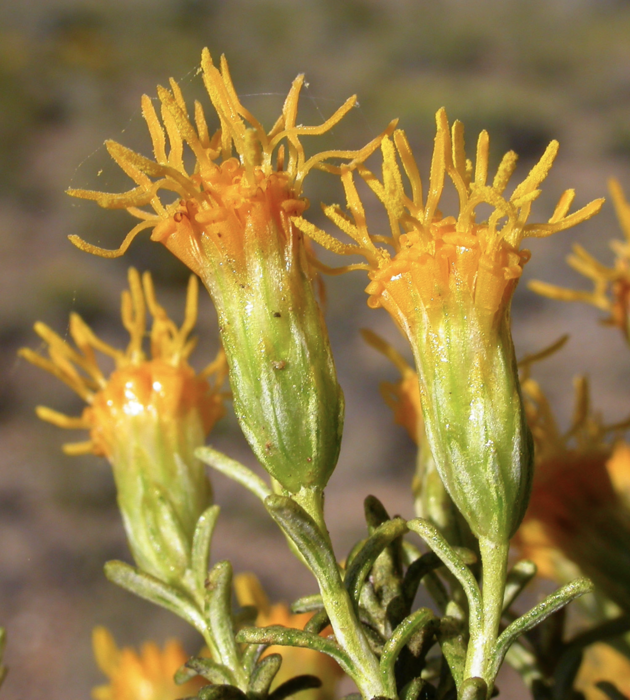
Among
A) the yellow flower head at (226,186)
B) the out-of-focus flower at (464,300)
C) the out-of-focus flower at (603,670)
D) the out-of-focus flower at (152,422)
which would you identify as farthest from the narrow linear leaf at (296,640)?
the out-of-focus flower at (603,670)

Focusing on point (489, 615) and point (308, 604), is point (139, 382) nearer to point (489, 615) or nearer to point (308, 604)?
point (308, 604)

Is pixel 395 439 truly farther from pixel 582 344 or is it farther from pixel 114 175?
pixel 114 175

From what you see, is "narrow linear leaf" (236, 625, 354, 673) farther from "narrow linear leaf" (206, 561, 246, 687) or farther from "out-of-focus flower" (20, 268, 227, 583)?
"out-of-focus flower" (20, 268, 227, 583)

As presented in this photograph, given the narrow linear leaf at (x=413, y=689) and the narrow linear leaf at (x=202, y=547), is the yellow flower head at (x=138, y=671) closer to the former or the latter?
the narrow linear leaf at (x=202, y=547)

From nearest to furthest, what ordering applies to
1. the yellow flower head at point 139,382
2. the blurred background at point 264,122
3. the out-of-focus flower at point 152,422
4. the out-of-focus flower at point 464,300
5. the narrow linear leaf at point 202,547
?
the out-of-focus flower at point 464,300 < the narrow linear leaf at point 202,547 < the out-of-focus flower at point 152,422 < the yellow flower head at point 139,382 < the blurred background at point 264,122

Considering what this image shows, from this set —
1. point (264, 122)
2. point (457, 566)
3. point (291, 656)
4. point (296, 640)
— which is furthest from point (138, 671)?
point (264, 122)

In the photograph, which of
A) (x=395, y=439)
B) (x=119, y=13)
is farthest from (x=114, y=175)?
(x=395, y=439)

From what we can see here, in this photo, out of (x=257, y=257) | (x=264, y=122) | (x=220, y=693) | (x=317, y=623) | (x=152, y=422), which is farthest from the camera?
(x=264, y=122)
